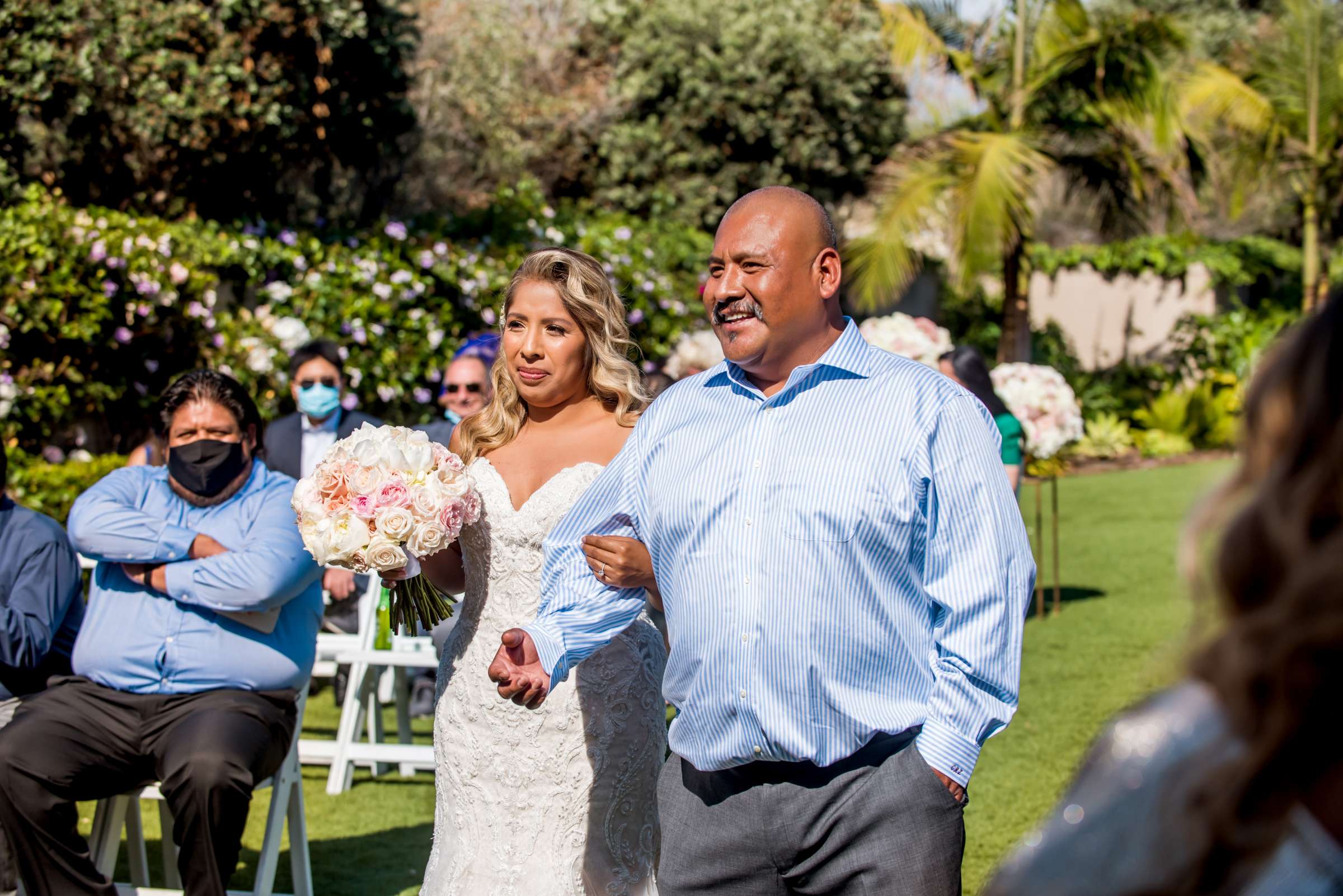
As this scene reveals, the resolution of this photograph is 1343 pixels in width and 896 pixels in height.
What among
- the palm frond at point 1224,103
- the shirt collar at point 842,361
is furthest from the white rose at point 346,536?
the palm frond at point 1224,103

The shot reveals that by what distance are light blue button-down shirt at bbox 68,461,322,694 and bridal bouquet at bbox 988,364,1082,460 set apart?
5.96 meters

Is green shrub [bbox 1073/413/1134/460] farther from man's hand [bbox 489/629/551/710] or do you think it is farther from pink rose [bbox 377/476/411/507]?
man's hand [bbox 489/629/551/710]

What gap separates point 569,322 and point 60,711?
2.36m

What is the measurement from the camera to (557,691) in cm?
384

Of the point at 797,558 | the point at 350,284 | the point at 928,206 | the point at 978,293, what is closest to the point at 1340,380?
the point at 797,558

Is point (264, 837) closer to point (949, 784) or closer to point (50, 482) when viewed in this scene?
point (949, 784)

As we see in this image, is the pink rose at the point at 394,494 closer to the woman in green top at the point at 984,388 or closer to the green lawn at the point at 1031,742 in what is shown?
the green lawn at the point at 1031,742

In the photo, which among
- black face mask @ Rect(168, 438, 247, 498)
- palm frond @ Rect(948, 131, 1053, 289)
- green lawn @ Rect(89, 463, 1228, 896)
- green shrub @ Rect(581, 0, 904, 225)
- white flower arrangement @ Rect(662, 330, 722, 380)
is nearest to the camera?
black face mask @ Rect(168, 438, 247, 498)

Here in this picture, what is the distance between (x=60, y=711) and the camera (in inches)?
184

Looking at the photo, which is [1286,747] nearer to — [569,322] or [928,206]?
[569,322]

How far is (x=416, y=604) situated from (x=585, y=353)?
96 centimetres

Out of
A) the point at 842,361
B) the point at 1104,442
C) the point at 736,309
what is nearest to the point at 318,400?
the point at 736,309

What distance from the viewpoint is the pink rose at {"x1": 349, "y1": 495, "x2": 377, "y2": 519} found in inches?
145

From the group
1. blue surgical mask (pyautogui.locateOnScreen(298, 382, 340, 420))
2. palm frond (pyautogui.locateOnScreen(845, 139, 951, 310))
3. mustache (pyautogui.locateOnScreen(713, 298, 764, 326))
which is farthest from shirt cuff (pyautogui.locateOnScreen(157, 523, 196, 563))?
palm frond (pyautogui.locateOnScreen(845, 139, 951, 310))
